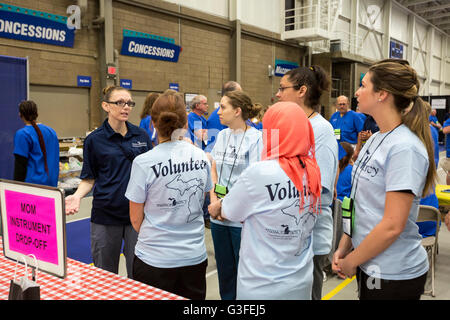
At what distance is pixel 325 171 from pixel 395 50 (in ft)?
61.5

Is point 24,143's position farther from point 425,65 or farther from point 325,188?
point 425,65

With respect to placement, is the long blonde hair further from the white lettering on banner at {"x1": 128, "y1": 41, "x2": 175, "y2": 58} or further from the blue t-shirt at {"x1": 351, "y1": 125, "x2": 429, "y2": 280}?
the white lettering on banner at {"x1": 128, "y1": 41, "x2": 175, "y2": 58}

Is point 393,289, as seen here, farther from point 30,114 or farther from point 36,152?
point 30,114

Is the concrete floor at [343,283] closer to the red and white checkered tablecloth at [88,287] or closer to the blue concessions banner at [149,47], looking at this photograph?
the red and white checkered tablecloth at [88,287]

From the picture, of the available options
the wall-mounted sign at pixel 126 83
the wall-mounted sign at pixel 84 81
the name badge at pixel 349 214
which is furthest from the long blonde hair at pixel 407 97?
the wall-mounted sign at pixel 126 83

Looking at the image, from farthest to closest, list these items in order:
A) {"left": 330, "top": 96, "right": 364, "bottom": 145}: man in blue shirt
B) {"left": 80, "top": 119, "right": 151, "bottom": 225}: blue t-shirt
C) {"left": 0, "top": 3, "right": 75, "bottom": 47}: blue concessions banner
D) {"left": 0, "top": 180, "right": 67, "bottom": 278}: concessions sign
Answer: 1. {"left": 0, "top": 3, "right": 75, "bottom": 47}: blue concessions banner
2. {"left": 330, "top": 96, "right": 364, "bottom": 145}: man in blue shirt
3. {"left": 80, "top": 119, "right": 151, "bottom": 225}: blue t-shirt
4. {"left": 0, "top": 180, "right": 67, "bottom": 278}: concessions sign

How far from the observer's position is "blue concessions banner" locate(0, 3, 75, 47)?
252 inches

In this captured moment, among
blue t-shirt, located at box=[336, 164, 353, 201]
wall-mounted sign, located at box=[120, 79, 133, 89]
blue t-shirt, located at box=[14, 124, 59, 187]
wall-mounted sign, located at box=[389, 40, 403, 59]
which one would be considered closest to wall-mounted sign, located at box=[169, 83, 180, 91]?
wall-mounted sign, located at box=[120, 79, 133, 89]

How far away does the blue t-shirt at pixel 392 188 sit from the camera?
4.35 ft

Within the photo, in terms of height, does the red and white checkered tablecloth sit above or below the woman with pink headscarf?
below

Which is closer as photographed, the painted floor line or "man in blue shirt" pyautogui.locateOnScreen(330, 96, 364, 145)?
the painted floor line

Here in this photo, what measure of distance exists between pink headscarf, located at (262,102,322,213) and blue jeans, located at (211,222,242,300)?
1.09m

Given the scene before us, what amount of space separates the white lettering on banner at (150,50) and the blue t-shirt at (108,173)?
666cm

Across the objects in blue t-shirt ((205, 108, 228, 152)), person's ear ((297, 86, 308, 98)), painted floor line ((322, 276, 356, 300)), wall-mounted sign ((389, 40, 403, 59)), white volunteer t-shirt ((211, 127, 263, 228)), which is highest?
wall-mounted sign ((389, 40, 403, 59))
